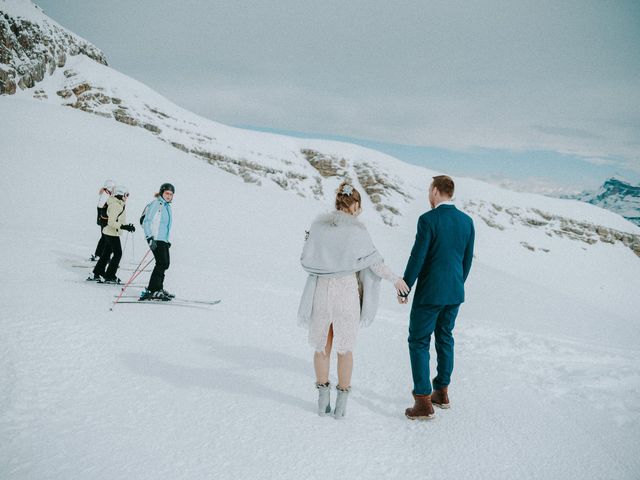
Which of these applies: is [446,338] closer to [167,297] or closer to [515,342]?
[515,342]

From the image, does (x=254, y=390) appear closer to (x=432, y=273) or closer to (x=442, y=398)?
(x=442, y=398)

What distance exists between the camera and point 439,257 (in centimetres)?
366

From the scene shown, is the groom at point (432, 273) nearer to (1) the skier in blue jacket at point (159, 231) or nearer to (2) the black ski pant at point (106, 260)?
(1) the skier in blue jacket at point (159, 231)

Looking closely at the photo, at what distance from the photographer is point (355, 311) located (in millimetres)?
3465

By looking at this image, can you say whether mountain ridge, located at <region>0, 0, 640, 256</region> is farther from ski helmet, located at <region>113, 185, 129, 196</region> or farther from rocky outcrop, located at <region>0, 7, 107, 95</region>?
ski helmet, located at <region>113, 185, 129, 196</region>

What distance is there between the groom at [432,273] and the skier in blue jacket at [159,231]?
446 centimetres

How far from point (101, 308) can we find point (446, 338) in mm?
5201

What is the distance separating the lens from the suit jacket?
3621 millimetres

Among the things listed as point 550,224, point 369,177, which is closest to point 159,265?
point 369,177

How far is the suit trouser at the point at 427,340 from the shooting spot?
3.67 meters

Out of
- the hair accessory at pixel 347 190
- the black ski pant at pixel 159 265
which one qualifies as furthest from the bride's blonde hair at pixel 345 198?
the black ski pant at pixel 159 265

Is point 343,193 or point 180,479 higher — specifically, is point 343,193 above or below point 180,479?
above

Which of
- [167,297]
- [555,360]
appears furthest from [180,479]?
[555,360]

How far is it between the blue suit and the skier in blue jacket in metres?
4.46
